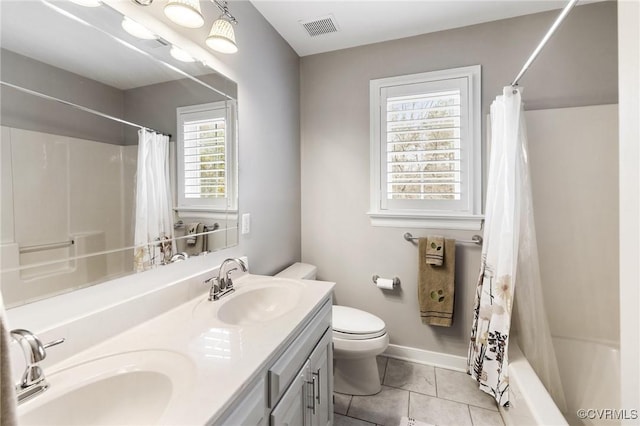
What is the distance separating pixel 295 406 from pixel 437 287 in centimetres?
135

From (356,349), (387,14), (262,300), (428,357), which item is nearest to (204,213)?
(262,300)

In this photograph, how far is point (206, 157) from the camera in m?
1.38

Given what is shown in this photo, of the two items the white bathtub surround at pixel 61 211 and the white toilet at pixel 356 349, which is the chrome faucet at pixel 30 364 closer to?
Answer: the white bathtub surround at pixel 61 211

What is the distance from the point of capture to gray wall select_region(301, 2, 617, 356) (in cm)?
177

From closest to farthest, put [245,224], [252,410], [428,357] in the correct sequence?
[252,410], [245,224], [428,357]

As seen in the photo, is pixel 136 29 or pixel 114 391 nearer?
pixel 114 391

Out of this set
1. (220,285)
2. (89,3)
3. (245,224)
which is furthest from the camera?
(245,224)

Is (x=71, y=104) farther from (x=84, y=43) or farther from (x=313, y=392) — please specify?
(x=313, y=392)

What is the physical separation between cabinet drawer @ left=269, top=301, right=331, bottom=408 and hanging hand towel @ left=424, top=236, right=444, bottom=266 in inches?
37.7

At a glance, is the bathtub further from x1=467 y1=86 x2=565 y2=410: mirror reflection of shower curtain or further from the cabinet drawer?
the cabinet drawer

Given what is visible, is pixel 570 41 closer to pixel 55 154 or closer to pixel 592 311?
pixel 592 311

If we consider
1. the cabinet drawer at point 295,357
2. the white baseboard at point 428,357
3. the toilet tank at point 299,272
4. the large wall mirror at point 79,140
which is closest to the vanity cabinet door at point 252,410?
the cabinet drawer at point 295,357

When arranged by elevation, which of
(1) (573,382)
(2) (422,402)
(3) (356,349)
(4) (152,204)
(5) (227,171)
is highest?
(5) (227,171)

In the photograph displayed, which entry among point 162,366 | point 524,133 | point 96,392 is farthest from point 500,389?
point 96,392
